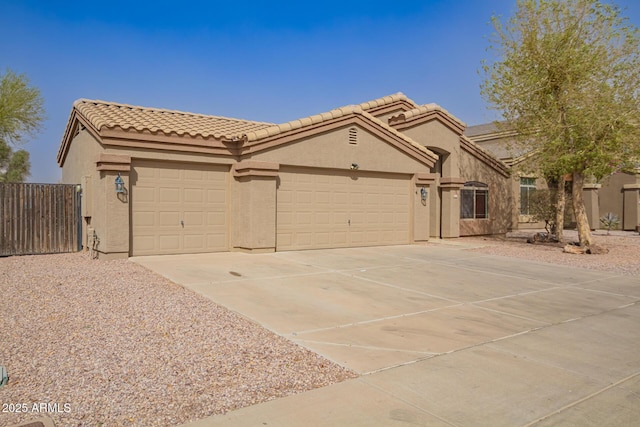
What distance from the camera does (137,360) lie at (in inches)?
196

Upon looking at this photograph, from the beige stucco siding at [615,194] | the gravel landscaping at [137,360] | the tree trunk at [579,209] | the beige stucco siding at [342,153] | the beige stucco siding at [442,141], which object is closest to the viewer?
the gravel landscaping at [137,360]

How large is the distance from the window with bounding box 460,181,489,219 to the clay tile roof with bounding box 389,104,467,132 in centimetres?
269

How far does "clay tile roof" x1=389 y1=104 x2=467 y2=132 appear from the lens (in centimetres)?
1889

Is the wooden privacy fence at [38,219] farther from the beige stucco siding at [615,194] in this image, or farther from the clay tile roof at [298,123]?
the beige stucco siding at [615,194]

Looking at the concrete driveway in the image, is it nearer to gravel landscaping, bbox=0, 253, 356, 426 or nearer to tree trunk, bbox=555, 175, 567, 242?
gravel landscaping, bbox=0, 253, 356, 426

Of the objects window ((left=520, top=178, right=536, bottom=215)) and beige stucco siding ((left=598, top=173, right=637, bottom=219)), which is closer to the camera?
window ((left=520, top=178, right=536, bottom=215))

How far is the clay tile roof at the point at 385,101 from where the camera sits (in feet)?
65.2

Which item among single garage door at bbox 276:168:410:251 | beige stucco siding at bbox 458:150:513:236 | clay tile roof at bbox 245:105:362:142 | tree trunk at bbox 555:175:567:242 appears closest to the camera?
clay tile roof at bbox 245:105:362:142

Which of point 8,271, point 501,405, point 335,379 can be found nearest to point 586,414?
point 501,405

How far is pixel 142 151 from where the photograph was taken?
12.4 m

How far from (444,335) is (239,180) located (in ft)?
29.7

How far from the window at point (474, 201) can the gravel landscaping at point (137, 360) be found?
15.6 metres

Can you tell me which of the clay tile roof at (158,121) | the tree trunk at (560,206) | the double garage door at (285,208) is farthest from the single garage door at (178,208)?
the tree trunk at (560,206)

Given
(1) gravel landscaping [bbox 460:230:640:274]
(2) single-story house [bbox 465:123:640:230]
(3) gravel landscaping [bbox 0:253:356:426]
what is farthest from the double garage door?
(2) single-story house [bbox 465:123:640:230]
